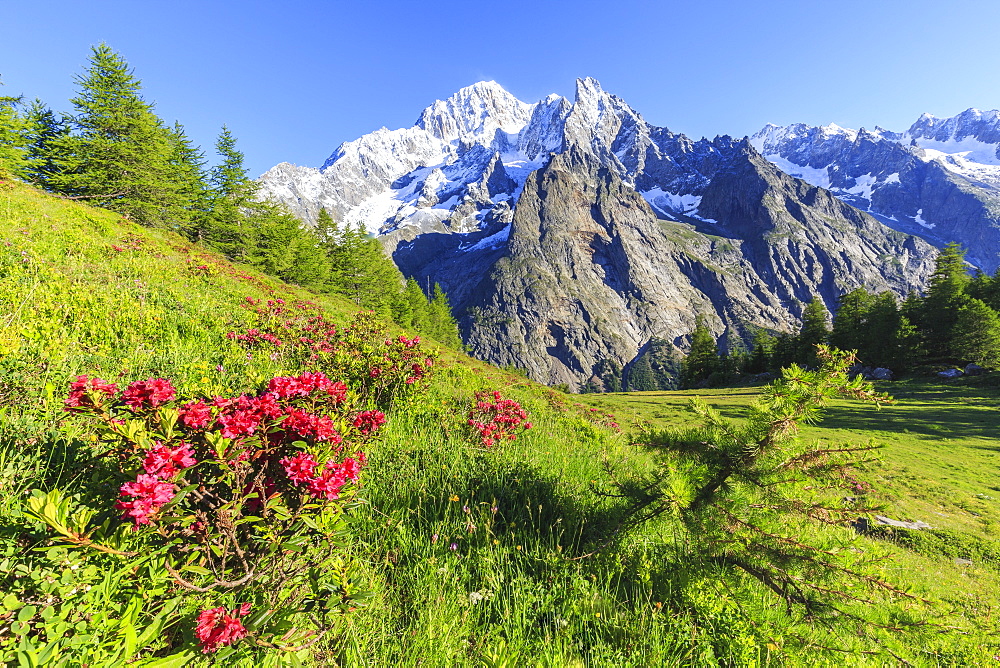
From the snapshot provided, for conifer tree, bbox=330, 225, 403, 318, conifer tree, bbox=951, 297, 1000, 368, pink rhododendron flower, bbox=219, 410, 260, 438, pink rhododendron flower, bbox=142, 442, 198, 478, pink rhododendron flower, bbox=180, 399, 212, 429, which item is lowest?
pink rhododendron flower, bbox=142, 442, 198, 478

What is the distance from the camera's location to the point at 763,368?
51.4 metres

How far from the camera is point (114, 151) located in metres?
23.3

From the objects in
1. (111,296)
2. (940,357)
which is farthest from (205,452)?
(940,357)

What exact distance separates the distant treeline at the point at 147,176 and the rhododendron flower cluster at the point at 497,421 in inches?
982

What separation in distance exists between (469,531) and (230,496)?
1951 millimetres

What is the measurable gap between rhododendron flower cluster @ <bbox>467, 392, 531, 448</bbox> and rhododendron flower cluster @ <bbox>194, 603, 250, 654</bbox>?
364cm

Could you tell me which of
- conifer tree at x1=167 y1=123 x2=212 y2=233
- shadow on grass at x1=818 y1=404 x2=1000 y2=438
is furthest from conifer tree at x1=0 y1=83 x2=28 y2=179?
shadow on grass at x1=818 y1=404 x2=1000 y2=438

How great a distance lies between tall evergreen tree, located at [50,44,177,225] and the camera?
75.1ft

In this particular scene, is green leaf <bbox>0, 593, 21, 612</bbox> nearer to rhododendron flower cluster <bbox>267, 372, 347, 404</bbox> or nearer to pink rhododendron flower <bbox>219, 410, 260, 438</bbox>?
pink rhododendron flower <bbox>219, 410, 260, 438</bbox>

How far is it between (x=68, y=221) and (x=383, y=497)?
16140 millimetres

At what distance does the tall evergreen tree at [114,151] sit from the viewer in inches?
901

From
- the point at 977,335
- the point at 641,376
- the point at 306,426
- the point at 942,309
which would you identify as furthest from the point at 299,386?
the point at 641,376

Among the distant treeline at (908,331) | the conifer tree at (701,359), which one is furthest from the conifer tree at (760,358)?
the conifer tree at (701,359)

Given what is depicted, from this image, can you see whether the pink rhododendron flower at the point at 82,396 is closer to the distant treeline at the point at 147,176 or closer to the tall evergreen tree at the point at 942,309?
the distant treeline at the point at 147,176
